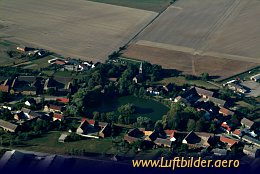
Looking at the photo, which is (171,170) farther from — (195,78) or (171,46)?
(171,46)

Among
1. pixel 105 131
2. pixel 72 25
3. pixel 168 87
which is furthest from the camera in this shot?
pixel 72 25

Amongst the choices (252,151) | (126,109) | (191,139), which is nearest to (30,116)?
(126,109)

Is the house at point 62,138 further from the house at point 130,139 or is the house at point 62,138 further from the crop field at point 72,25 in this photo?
the crop field at point 72,25

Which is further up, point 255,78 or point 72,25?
point 72,25

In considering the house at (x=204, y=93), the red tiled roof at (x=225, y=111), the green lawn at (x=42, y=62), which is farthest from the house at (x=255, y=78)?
the green lawn at (x=42, y=62)

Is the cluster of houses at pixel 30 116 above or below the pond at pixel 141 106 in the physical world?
below

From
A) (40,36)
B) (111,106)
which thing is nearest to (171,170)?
(111,106)

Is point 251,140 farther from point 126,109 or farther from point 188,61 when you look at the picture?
point 188,61

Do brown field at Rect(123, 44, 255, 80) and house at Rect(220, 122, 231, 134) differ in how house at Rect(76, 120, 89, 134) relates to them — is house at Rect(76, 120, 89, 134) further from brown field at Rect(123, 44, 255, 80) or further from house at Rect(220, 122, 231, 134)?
brown field at Rect(123, 44, 255, 80)
